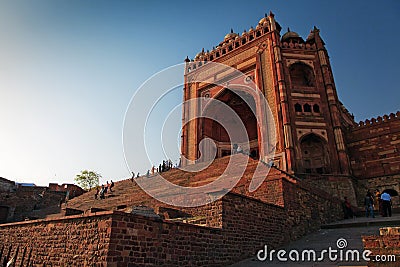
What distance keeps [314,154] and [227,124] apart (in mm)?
10911

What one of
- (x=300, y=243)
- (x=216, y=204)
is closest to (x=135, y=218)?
(x=216, y=204)

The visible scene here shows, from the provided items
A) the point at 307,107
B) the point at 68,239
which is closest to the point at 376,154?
the point at 307,107

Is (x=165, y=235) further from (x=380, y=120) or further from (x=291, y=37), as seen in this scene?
(x=291, y=37)

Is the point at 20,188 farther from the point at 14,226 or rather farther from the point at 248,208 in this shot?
the point at 248,208

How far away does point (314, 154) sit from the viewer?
2245 cm

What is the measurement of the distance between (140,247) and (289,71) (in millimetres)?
22841

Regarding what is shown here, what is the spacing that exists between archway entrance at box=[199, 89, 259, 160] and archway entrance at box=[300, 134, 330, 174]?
5.56 m

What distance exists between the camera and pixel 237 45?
28.7 metres

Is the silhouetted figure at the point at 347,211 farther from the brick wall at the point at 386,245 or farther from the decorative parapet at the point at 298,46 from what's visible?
the decorative parapet at the point at 298,46

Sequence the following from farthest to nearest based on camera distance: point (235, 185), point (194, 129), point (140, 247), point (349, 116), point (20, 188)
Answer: point (349, 116) < point (194, 129) < point (20, 188) < point (235, 185) < point (140, 247)

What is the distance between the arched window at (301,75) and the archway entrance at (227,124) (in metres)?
4.34

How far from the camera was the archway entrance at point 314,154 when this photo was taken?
21719 mm

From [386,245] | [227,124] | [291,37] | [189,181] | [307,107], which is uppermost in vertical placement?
[291,37]

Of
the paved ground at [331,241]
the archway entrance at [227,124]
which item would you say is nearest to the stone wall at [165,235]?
the paved ground at [331,241]
